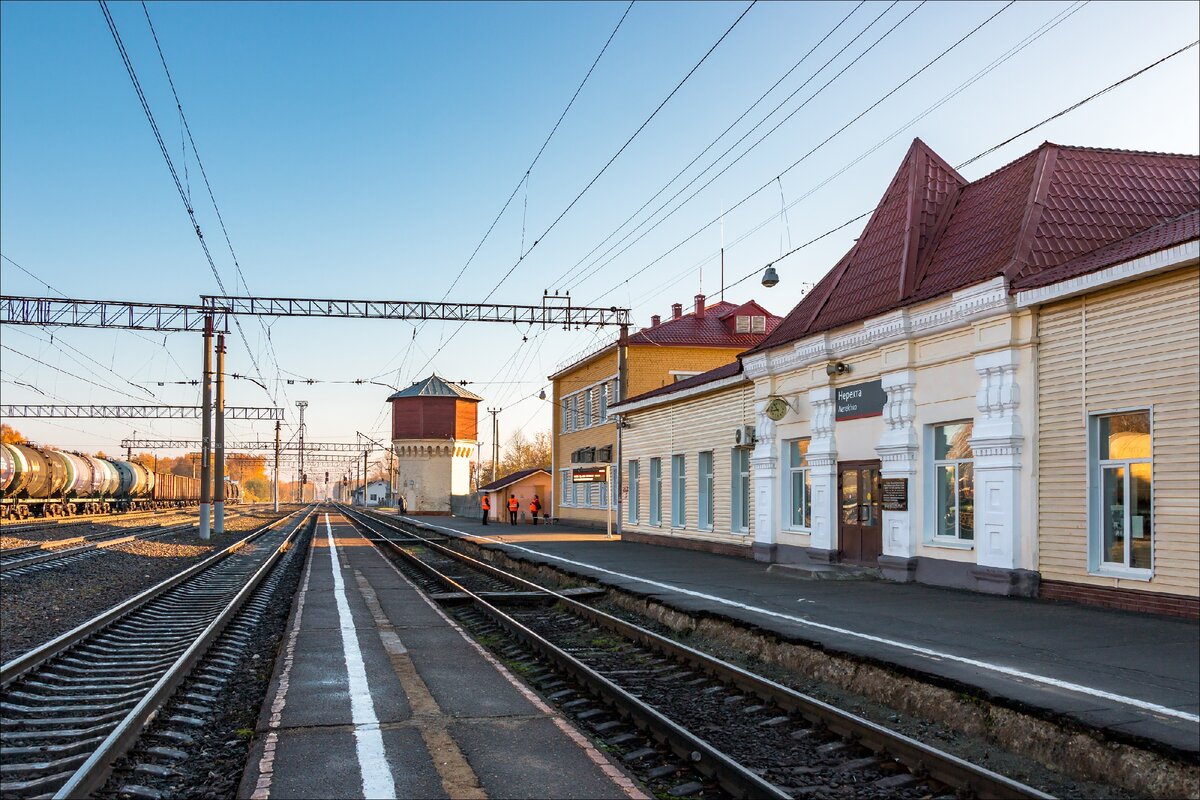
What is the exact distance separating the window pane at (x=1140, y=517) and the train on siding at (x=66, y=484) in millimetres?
39623

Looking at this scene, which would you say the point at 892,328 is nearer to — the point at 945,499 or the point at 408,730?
the point at 945,499

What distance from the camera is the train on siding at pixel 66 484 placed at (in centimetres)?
4016

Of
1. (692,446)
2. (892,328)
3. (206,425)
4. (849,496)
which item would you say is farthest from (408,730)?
(206,425)

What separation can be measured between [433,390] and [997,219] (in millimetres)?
67612

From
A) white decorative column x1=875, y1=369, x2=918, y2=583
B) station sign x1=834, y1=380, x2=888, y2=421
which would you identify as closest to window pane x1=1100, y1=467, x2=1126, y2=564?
white decorative column x1=875, y1=369, x2=918, y2=583

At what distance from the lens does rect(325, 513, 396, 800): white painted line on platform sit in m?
5.72

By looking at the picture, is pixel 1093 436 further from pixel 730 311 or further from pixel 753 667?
pixel 730 311

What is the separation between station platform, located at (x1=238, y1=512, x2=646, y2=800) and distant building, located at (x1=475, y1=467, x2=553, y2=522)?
41.8 m

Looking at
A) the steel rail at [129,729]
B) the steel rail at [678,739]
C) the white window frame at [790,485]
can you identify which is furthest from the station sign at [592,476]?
the steel rail at [678,739]

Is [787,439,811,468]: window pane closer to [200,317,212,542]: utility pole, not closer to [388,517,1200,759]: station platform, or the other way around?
[388,517,1200,759]: station platform

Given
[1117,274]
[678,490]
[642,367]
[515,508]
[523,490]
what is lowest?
[515,508]

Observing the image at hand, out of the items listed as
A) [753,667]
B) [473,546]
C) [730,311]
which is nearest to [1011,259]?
[753,667]

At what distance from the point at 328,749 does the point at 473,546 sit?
25476 millimetres

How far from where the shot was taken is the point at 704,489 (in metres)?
26.5
